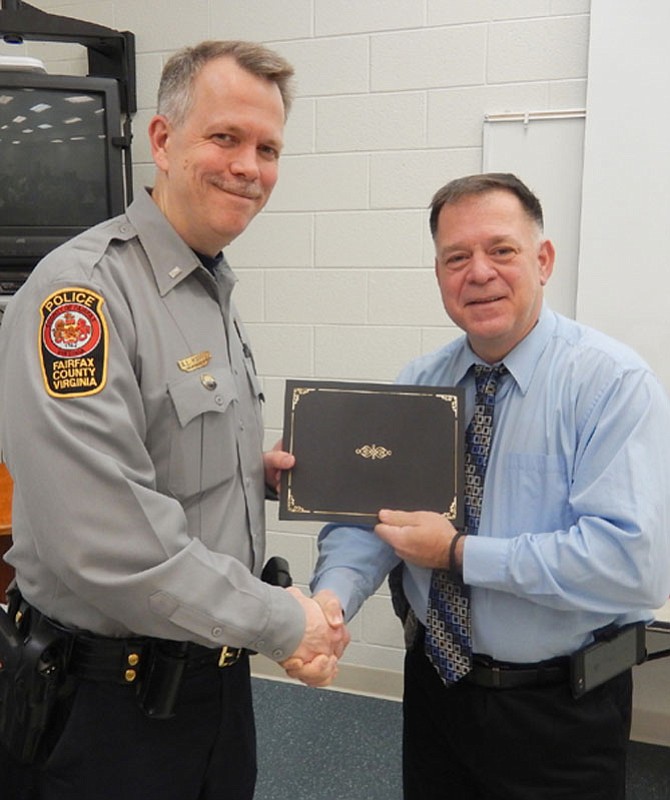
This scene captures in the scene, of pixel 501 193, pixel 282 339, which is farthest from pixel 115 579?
pixel 282 339

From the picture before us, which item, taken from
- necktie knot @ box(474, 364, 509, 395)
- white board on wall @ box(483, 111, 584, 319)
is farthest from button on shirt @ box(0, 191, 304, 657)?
white board on wall @ box(483, 111, 584, 319)

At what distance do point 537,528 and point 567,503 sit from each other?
7 centimetres

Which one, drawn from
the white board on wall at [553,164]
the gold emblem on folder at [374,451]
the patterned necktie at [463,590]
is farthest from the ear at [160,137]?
the white board on wall at [553,164]

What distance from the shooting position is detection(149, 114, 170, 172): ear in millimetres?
1281

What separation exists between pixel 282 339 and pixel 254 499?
1.44 meters

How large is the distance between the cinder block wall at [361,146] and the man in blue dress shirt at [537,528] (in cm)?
116

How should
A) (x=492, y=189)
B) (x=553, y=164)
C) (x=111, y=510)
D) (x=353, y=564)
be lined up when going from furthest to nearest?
(x=553, y=164) < (x=353, y=564) < (x=492, y=189) < (x=111, y=510)

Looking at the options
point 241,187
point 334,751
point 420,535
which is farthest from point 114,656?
point 334,751

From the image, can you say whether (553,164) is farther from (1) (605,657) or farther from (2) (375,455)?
(1) (605,657)

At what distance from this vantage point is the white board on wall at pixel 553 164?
2.37 metres

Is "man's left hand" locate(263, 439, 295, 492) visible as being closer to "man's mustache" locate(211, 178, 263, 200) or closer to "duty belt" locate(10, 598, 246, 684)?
"duty belt" locate(10, 598, 246, 684)

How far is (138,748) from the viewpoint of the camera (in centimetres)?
125

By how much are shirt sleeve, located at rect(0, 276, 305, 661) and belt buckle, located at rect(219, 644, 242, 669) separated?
146 millimetres

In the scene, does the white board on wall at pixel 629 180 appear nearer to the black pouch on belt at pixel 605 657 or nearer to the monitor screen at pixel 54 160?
the black pouch on belt at pixel 605 657
